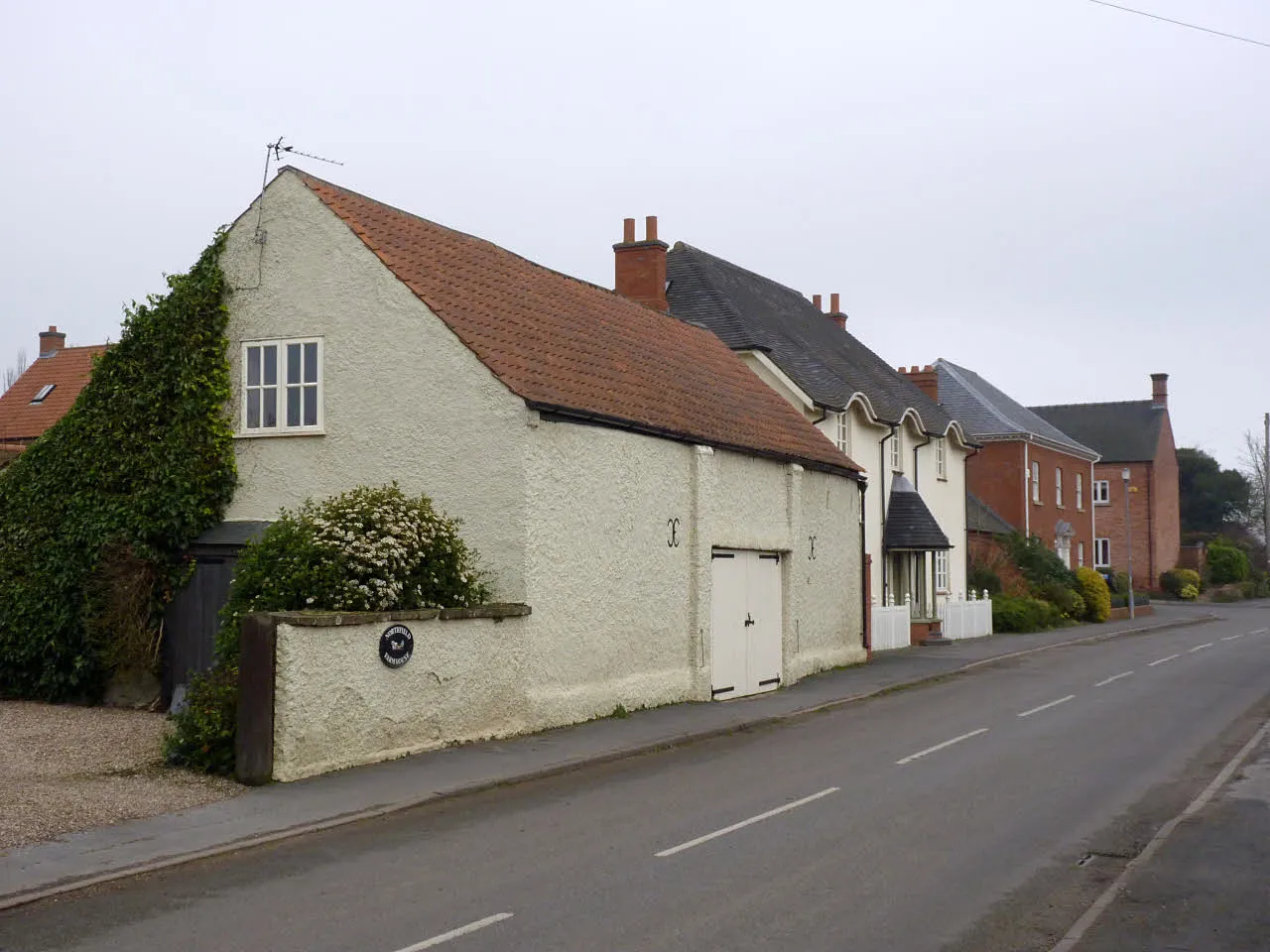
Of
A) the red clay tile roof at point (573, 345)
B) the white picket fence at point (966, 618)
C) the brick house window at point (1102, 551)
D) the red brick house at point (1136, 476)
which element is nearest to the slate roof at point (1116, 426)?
the red brick house at point (1136, 476)

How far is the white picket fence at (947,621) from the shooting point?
96.1 ft

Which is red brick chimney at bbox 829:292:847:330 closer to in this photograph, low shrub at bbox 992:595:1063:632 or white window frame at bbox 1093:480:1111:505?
low shrub at bbox 992:595:1063:632

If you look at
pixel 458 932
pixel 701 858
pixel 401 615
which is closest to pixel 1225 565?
pixel 401 615

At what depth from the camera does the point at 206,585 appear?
17188mm

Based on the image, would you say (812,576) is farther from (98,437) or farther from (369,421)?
(98,437)

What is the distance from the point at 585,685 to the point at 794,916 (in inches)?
361

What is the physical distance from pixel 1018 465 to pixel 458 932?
47.2 m

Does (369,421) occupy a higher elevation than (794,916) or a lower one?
higher

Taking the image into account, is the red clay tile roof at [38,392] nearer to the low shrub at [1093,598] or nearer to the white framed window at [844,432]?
the white framed window at [844,432]

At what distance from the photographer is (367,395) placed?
16766mm

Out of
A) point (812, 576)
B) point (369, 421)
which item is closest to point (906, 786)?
point (369, 421)

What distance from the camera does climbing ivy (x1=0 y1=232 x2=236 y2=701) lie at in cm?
1722

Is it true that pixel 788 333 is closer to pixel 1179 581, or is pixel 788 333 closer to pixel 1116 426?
pixel 1179 581

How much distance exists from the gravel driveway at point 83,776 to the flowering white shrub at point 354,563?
5.21ft
